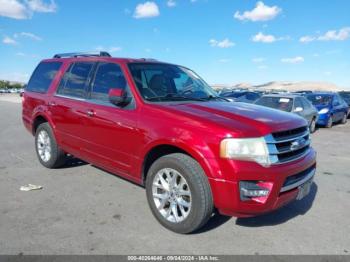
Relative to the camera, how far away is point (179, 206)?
369 centimetres

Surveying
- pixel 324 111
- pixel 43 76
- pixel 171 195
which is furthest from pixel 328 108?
pixel 171 195

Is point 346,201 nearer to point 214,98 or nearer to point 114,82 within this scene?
point 214,98

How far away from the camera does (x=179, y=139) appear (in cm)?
351

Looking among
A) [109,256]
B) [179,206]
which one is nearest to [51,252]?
[109,256]

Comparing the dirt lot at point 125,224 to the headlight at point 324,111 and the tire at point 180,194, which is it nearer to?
the tire at point 180,194

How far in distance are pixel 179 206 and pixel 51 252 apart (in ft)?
4.51

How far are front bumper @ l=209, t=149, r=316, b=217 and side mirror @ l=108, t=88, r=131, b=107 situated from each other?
1.55 m

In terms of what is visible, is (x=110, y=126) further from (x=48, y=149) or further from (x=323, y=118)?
(x=323, y=118)

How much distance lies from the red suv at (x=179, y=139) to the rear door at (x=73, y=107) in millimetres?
17

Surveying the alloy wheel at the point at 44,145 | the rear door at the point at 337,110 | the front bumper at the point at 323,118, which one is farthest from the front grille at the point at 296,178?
the rear door at the point at 337,110

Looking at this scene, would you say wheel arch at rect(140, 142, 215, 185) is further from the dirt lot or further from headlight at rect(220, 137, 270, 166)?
the dirt lot

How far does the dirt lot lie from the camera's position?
11.1 ft

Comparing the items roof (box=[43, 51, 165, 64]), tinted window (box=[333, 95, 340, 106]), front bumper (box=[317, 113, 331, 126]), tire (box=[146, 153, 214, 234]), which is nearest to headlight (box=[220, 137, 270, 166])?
tire (box=[146, 153, 214, 234])

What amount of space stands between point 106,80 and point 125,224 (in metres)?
2.01
